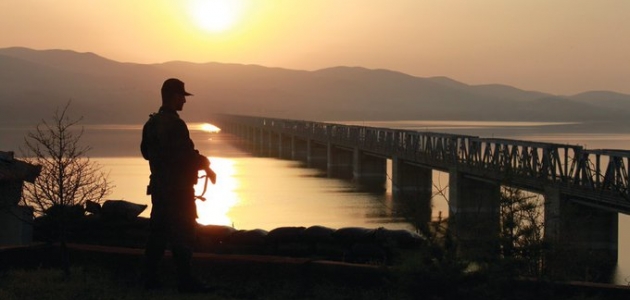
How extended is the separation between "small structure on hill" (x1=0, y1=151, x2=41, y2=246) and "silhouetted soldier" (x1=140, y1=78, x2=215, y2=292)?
4.46m

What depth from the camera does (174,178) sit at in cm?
996

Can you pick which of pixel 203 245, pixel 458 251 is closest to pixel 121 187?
pixel 203 245

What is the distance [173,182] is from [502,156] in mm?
22484

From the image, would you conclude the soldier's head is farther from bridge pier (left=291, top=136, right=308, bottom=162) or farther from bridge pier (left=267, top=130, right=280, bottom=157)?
bridge pier (left=267, top=130, right=280, bottom=157)

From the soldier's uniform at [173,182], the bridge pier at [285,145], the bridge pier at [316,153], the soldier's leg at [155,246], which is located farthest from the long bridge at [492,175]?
the bridge pier at [285,145]

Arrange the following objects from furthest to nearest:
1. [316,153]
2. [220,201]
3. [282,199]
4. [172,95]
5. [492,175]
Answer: [316,153], [282,199], [220,201], [492,175], [172,95]

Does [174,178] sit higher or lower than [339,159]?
higher

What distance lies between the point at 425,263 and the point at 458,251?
35.1 inches

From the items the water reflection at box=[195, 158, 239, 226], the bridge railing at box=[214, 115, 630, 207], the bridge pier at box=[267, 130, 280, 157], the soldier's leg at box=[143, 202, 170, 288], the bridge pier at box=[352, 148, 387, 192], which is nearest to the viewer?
the soldier's leg at box=[143, 202, 170, 288]

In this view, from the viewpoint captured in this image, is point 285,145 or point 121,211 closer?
point 121,211

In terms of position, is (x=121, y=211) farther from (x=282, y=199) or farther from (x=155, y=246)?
(x=282, y=199)

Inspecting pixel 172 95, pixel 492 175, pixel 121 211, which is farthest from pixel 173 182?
pixel 492 175

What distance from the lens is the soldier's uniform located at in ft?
32.4

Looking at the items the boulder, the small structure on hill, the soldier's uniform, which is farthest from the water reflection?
the soldier's uniform
